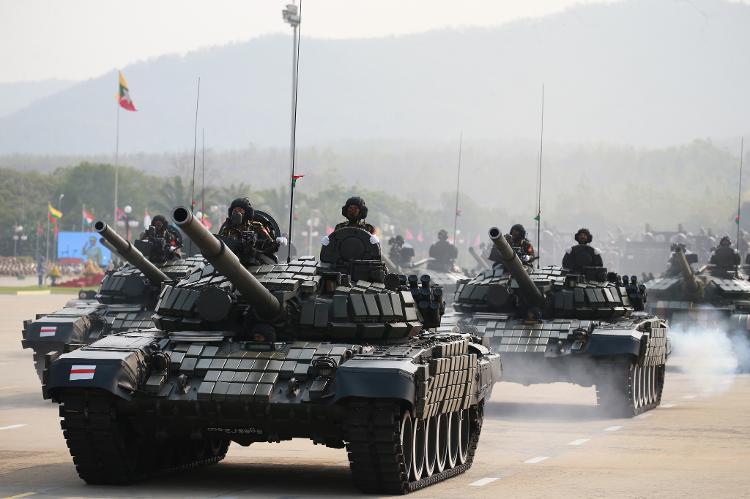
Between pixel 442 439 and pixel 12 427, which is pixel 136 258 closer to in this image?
pixel 12 427

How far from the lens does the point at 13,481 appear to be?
709 inches

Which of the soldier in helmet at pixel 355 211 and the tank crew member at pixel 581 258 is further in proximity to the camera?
the tank crew member at pixel 581 258

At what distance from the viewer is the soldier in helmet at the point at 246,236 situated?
19.4 metres

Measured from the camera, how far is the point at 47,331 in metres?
29.5

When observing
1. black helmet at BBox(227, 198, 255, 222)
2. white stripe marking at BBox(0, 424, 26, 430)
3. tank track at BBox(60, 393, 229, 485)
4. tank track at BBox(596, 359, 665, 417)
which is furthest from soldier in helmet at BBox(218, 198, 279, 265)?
tank track at BBox(596, 359, 665, 417)

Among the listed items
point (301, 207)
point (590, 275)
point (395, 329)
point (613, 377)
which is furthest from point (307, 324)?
point (301, 207)

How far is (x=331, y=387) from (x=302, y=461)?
4005mm

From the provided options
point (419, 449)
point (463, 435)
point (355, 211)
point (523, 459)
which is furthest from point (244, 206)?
point (523, 459)

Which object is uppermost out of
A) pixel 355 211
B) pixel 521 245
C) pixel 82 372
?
pixel 355 211

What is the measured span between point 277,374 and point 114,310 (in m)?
13.6

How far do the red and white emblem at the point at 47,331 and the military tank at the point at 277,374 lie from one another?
32.8 feet

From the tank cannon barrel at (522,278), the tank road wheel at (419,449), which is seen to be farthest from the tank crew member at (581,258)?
the tank road wheel at (419,449)

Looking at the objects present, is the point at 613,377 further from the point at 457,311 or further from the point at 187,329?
the point at 187,329

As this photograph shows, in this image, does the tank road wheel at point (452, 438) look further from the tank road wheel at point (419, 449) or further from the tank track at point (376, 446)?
the tank track at point (376, 446)
